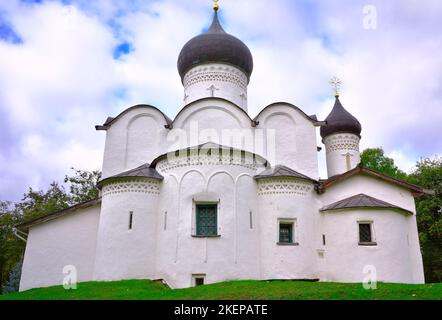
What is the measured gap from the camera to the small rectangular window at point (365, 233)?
1222 cm

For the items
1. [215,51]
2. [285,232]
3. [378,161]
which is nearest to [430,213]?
[378,161]

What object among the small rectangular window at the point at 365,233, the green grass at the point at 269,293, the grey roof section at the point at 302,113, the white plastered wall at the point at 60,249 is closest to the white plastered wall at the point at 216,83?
the grey roof section at the point at 302,113

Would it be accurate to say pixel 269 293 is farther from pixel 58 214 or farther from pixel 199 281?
pixel 58 214

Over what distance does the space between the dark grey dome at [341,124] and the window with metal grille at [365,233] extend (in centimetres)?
785

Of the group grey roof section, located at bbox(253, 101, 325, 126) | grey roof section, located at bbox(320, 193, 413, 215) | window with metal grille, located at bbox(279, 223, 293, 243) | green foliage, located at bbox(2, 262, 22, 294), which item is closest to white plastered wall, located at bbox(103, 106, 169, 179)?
grey roof section, located at bbox(253, 101, 325, 126)

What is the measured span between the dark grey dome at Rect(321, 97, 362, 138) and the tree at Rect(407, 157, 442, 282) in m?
5.35

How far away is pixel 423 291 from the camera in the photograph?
750 centimetres

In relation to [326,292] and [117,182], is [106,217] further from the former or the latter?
[326,292]

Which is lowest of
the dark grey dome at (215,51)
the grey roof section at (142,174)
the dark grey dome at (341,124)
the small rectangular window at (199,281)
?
the small rectangular window at (199,281)

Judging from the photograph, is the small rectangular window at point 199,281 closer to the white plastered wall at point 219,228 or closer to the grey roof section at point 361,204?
the white plastered wall at point 219,228

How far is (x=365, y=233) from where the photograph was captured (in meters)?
12.4

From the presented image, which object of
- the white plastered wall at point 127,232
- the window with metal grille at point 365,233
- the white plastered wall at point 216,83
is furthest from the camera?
the white plastered wall at point 216,83

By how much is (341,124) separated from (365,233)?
8.20 m
